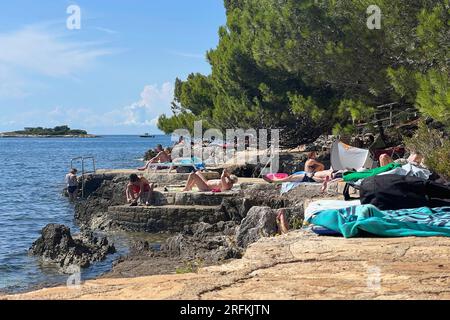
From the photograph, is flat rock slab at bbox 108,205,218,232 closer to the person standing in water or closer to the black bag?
the black bag

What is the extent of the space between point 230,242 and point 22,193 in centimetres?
2181

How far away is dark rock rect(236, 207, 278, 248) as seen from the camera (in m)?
10.6

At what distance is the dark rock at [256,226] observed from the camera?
1062cm

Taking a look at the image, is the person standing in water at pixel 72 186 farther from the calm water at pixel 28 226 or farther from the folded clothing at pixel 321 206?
the folded clothing at pixel 321 206

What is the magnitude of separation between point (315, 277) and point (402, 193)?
2891 mm

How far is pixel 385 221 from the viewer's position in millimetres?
6441

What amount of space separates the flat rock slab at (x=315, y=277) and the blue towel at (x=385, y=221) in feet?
0.59

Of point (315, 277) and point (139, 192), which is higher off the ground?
point (315, 277)

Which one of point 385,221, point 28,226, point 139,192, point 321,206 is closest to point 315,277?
point 385,221

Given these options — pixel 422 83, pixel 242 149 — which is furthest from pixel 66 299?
pixel 242 149

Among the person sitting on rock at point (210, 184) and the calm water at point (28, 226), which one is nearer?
the calm water at point (28, 226)

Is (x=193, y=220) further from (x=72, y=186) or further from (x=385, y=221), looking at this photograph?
(x=72, y=186)

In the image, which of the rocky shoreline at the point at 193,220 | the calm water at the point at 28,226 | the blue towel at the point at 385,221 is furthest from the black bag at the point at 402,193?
the calm water at the point at 28,226

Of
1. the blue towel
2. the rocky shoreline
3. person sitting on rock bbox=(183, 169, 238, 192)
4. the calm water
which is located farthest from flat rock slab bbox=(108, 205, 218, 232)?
the blue towel
